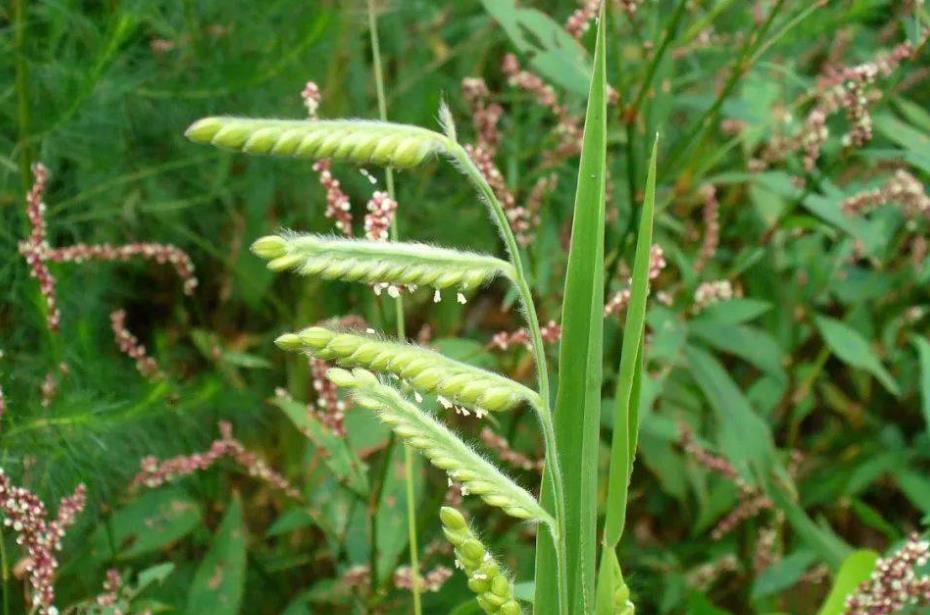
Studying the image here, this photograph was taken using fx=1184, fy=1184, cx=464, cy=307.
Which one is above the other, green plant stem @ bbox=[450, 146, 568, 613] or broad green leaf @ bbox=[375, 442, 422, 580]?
green plant stem @ bbox=[450, 146, 568, 613]

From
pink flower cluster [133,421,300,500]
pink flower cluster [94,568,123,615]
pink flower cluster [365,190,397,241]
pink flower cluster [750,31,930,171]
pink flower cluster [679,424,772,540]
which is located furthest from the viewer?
pink flower cluster [679,424,772,540]

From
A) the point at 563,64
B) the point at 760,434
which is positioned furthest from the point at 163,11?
the point at 760,434

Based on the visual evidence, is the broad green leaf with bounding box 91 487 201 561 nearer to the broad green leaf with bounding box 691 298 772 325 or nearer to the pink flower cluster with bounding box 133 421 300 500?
the pink flower cluster with bounding box 133 421 300 500

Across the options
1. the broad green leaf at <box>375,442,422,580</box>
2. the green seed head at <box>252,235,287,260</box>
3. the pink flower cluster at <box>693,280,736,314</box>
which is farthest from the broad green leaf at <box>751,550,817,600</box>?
the green seed head at <box>252,235,287,260</box>

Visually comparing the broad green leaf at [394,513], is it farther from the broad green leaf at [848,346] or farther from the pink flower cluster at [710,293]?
the broad green leaf at [848,346]

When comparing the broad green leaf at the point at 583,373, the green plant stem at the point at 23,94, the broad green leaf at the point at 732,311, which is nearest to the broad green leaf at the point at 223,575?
the green plant stem at the point at 23,94

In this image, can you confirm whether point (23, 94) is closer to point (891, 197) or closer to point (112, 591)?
point (112, 591)
